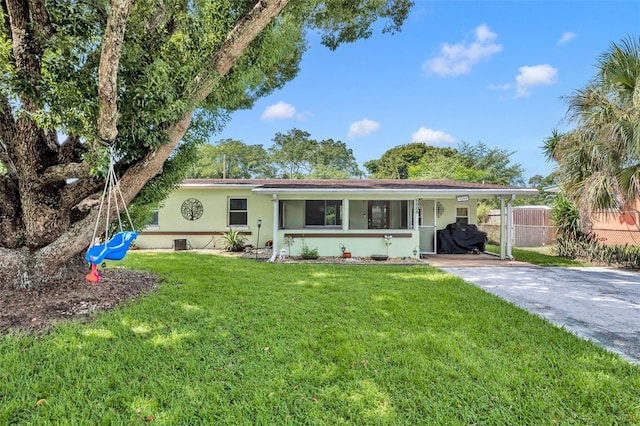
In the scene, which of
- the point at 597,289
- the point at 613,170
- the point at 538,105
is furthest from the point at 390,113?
the point at 597,289

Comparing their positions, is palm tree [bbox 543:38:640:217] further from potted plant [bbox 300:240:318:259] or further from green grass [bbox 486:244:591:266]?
potted plant [bbox 300:240:318:259]

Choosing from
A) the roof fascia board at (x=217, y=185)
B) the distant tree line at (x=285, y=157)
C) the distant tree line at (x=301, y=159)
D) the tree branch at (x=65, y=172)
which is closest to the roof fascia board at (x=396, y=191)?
the roof fascia board at (x=217, y=185)

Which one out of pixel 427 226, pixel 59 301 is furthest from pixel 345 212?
pixel 59 301

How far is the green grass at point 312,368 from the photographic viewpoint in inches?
93.9

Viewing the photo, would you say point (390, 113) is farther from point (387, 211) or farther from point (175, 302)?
point (175, 302)

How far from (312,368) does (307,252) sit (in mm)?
6480

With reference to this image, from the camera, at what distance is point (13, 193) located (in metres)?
4.96

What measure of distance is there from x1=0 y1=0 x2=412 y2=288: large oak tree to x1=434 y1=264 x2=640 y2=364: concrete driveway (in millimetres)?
6160

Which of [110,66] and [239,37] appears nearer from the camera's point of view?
[110,66]

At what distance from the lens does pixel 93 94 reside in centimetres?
405

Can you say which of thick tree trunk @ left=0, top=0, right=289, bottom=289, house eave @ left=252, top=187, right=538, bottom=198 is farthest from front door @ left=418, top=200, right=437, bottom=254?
thick tree trunk @ left=0, top=0, right=289, bottom=289

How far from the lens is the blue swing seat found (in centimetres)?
327

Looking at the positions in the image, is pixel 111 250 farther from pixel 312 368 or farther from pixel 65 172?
pixel 312 368

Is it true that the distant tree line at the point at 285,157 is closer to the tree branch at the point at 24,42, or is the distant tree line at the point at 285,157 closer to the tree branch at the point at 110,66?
the tree branch at the point at 24,42
